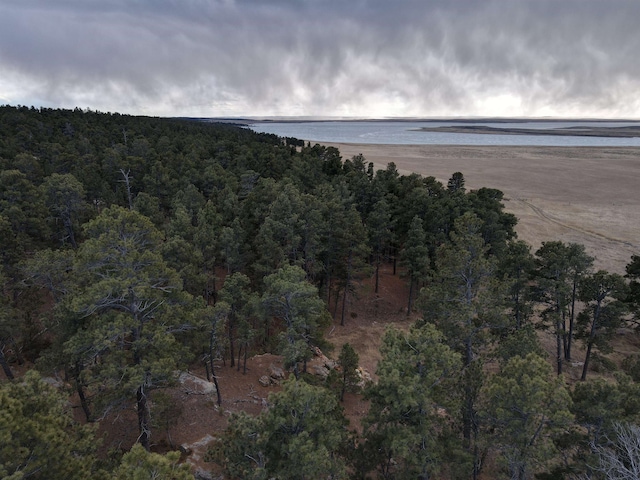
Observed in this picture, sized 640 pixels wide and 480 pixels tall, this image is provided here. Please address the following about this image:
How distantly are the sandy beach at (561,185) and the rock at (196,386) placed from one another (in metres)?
43.2

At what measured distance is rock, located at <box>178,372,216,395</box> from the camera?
67.2ft

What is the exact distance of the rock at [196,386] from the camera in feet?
67.2

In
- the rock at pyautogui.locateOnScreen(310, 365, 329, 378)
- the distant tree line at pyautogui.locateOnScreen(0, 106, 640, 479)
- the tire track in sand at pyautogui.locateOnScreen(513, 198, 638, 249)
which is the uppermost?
the distant tree line at pyautogui.locateOnScreen(0, 106, 640, 479)

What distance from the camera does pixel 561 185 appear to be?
8488 centimetres

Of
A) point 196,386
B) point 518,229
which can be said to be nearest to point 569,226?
point 518,229

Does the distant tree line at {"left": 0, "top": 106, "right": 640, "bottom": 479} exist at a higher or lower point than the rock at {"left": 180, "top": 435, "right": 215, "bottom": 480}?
higher

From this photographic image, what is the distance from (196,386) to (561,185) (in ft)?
298

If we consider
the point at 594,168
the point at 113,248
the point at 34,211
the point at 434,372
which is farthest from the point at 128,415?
the point at 594,168

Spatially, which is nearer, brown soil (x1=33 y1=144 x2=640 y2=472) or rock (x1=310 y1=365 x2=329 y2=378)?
brown soil (x1=33 y1=144 x2=640 y2=472)

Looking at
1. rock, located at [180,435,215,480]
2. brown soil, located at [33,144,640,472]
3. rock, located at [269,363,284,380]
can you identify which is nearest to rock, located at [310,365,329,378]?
rock, located at [269,363,284,380]

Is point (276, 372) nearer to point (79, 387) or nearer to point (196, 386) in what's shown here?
point (196, 386)

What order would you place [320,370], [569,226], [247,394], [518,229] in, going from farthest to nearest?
[569,226]
[518,229]
[320,370]
[247,394]

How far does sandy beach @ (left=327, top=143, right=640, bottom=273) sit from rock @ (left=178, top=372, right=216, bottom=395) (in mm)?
43220

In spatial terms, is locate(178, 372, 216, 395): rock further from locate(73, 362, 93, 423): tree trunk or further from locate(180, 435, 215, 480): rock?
locate(73, 362, 93, 423): tree trunk
